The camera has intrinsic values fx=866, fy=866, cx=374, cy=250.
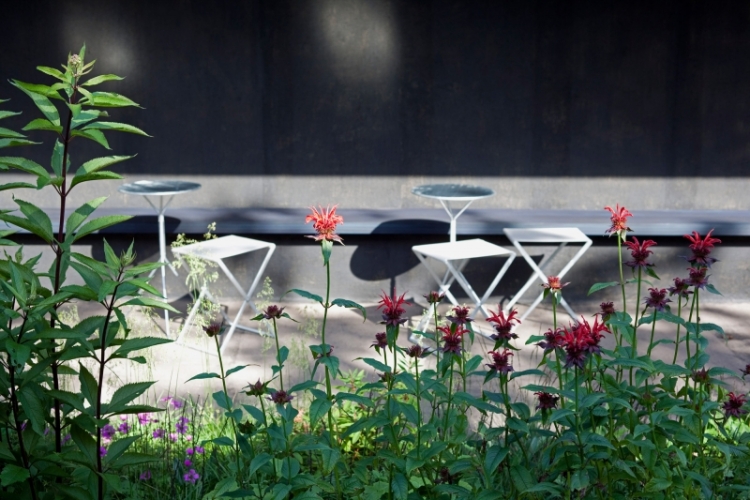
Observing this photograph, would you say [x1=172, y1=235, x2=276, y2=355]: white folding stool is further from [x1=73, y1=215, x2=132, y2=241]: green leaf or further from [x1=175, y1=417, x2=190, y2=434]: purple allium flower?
[x1=73, y1=215, x2=132, y2=241]: green leaf

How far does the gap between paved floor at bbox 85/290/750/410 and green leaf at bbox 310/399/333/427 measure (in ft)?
5.89

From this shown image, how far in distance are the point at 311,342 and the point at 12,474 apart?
3.10m

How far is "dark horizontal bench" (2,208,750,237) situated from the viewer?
5707 mm

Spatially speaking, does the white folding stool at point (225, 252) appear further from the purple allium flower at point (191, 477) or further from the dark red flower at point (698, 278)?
the dark red flower at point (698, 278)

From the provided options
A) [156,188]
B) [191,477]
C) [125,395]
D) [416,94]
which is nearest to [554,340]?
[125,395]

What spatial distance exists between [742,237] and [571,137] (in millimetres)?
1341

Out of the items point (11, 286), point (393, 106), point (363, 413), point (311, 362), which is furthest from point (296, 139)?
point (11, 286)

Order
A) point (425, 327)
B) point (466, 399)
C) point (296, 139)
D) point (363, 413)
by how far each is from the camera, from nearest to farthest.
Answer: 1. point (466, 399)
2. point (363, 413)
3. point (425, 327)
4. point (296, 139)

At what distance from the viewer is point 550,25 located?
606cm

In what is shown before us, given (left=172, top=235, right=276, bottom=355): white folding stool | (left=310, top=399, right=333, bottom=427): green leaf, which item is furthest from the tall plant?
(left=172, top=235, right=276, bottom=355): white folding stool

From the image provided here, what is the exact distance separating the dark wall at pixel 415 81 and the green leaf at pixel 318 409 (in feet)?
14.2

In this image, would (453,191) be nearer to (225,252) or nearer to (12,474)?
(225,252)

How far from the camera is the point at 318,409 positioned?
199 centimetres

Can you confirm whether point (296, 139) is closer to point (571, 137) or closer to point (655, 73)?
point (571, 137)
